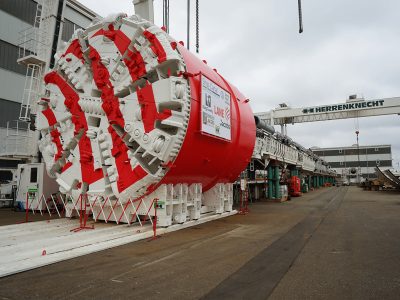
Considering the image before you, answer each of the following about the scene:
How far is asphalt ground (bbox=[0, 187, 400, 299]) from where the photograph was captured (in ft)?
13.9

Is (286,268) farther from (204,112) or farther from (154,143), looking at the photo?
(204,112)

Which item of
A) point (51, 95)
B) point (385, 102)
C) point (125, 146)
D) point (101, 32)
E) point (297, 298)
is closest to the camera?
point (297, 298)

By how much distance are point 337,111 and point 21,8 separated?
33.1 m

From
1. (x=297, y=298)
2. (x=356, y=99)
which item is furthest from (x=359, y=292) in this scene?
(x=356, y=99)

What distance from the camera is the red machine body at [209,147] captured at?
945cm

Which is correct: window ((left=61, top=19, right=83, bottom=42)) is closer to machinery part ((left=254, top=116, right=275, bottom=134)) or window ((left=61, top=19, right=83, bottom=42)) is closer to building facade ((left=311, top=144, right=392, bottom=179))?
machinery part ((left=254, top=116, right=275, bottom=134))

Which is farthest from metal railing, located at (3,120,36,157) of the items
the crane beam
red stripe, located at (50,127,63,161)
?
the crane beam

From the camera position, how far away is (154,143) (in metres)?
8.82

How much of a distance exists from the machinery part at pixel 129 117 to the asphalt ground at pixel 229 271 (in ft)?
8.58

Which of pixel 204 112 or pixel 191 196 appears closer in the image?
pixel 204 112

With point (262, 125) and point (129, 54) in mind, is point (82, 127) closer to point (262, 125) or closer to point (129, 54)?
point (129, 54)

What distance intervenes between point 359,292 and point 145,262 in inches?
151

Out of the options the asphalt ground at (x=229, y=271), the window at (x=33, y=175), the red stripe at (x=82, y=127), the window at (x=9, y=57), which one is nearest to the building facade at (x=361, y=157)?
the window at (x=9, y=57)

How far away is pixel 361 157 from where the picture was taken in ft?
252
